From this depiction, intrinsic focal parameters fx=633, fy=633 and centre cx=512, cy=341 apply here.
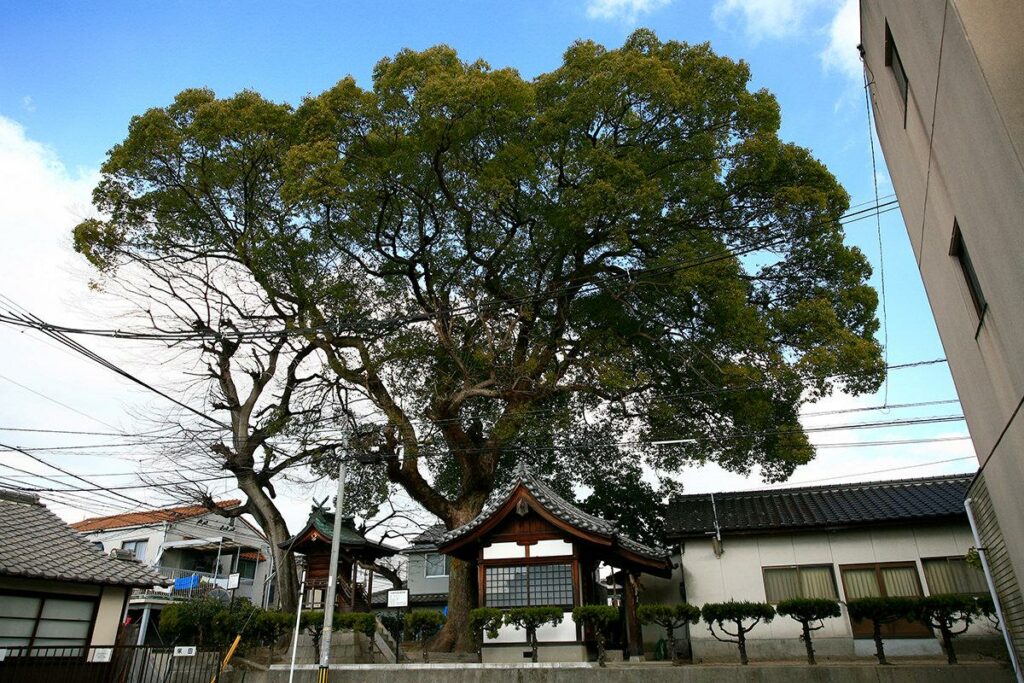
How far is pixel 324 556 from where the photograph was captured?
1923cm

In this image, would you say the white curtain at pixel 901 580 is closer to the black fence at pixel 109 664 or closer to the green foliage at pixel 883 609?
the green foliage at pixel 883 609

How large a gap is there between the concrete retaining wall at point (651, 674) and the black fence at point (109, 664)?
2.79 ft

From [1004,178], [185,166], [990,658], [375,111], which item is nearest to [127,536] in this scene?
[185,166]

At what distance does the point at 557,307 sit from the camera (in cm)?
1941

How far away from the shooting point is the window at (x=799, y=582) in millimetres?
15078

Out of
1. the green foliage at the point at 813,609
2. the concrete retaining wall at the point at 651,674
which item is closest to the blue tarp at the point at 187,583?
the concrete retaining wall at the point at 651,674

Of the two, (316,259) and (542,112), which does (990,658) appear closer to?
(542,112)

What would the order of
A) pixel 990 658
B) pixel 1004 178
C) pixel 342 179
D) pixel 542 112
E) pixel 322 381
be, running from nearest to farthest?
pixel 1004 178, pixel 990 658, pixel 342 179, pixel 542 112, pixel 322 381

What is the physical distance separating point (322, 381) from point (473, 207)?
293 inches

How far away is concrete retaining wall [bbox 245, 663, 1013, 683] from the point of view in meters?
10.5

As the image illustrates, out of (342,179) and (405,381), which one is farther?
(405,381)

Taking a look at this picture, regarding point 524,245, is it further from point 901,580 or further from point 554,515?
point 901,580

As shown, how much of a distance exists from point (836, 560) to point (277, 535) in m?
15.1

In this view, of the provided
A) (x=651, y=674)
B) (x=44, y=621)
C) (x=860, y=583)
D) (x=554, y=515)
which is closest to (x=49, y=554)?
(x=44, y=621)
